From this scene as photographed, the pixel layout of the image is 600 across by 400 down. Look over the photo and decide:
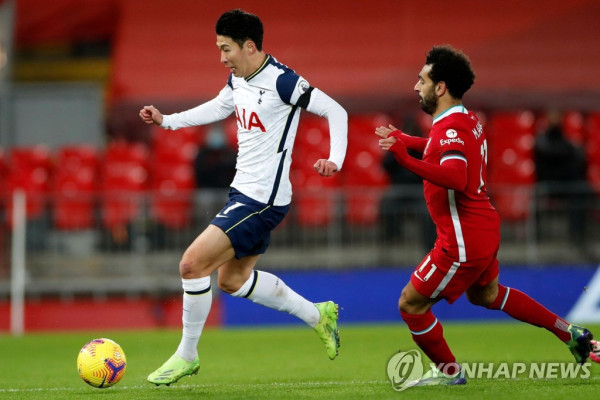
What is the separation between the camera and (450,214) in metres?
6.35

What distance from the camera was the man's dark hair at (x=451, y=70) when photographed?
638 centimetres

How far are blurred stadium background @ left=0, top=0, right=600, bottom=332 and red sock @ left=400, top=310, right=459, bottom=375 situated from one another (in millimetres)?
6299

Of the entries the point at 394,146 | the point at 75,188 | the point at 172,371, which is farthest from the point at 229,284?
the point at 75,188

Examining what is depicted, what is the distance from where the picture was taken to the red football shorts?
6.29 meters

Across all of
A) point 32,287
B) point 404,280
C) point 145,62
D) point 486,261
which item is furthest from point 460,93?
point 145,62

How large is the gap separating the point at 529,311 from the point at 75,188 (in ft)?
30.6

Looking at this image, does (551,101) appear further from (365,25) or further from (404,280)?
(404,280)

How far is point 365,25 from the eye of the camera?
2005 centimetres

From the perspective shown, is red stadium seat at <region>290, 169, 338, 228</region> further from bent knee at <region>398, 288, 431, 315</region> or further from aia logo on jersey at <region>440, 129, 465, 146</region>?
aia logo on jersey at <region>440, 129, 465, 146</region>

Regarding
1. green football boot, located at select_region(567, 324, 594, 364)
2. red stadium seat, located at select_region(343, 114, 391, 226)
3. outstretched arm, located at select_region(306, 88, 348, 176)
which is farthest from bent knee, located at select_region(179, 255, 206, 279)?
red stadium seat, located at select_region(343, 114, 391, 226)

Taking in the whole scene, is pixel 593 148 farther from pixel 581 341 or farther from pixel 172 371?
pixel 172 371

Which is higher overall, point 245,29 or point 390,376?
point 245,29

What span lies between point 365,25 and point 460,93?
13907 mm

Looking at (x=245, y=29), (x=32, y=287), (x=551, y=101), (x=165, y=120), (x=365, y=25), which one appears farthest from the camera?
(x=365, y=25)
